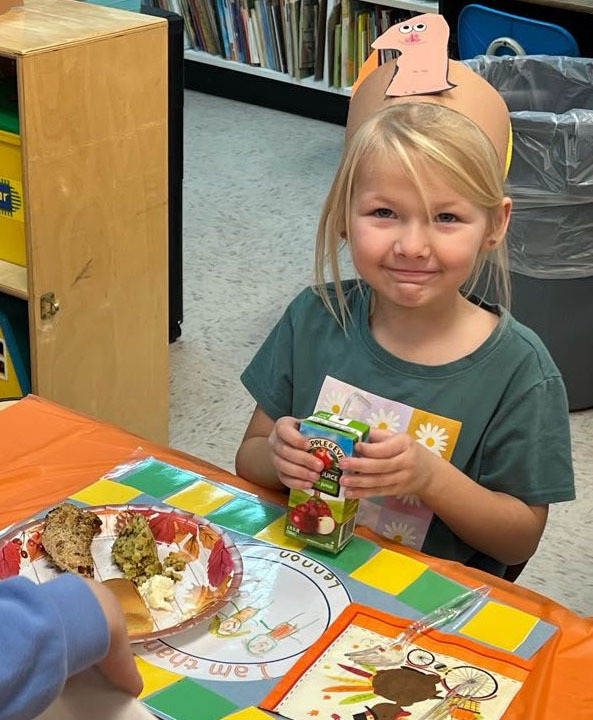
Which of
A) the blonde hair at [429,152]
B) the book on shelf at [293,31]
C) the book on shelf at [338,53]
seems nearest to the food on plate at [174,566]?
the blonde hair at [429,152]

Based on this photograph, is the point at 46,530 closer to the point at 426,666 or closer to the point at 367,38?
the point at 426,666

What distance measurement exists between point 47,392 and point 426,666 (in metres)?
1.37

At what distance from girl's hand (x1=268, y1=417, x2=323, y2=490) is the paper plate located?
0.09 meters

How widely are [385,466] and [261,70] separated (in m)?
4.00

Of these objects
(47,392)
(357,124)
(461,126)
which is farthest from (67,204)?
(461,126)

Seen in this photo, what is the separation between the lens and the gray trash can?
2391mm

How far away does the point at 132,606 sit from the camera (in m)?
0.97

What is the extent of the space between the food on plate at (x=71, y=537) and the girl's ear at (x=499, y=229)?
49 cm

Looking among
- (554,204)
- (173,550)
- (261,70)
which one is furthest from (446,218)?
(261,70)

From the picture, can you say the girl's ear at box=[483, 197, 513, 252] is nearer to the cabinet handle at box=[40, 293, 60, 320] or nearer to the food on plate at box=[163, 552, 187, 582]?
the food on plate at box=[163, 552, 187, 582]

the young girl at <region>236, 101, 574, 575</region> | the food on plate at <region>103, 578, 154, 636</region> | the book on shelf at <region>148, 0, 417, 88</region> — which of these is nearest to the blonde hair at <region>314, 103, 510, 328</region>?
the young girl at <region>236, 101, 574, 575</region>

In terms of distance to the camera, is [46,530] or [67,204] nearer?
[46,530]

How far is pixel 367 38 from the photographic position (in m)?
4.43

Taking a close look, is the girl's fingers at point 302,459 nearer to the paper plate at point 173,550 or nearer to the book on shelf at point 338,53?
the paper plate at point 173,550
